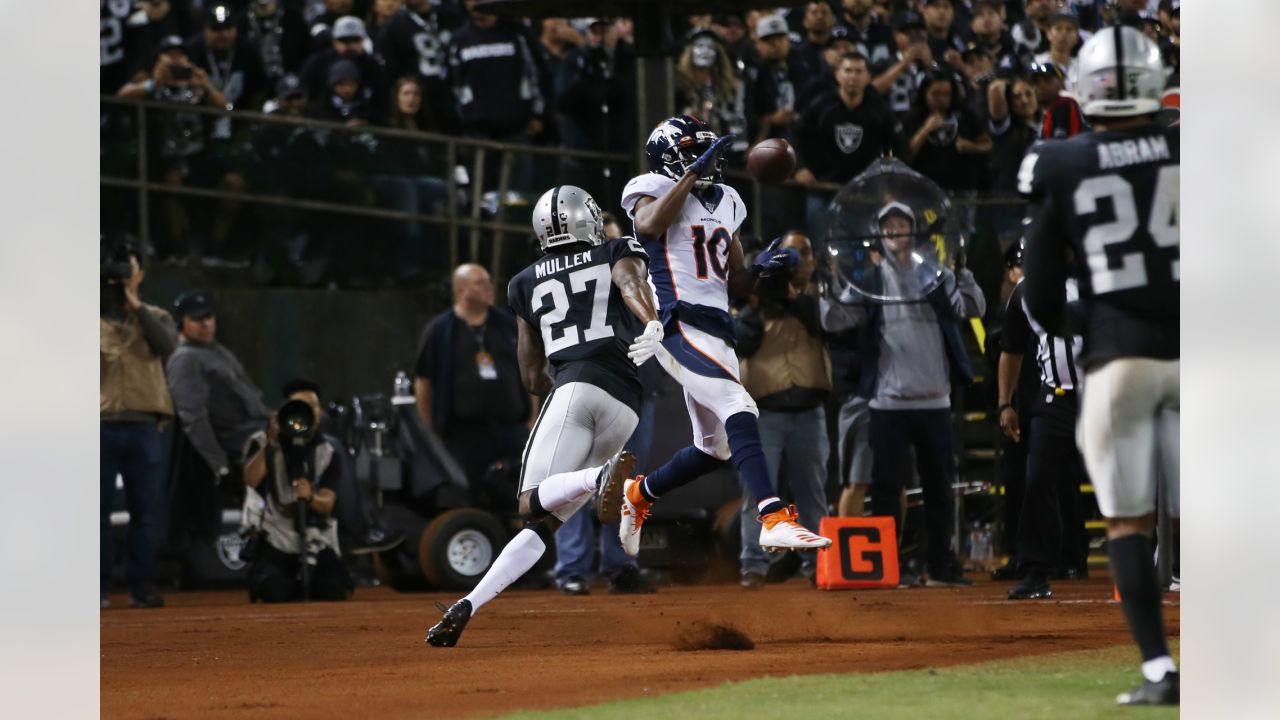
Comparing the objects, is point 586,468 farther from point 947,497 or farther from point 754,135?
point 754,135

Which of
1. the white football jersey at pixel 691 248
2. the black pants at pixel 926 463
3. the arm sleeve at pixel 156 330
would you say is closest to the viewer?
the white football jersey at pixel 691 248

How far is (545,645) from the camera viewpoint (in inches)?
344

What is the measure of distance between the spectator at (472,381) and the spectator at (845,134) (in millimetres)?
2717

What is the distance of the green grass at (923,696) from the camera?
19.4ft

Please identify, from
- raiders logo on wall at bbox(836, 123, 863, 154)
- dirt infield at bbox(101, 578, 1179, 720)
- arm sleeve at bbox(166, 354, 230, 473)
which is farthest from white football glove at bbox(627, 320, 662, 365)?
raiders logo on wall at bbox(836, 123, 863, 154)

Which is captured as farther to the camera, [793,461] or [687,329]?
[793,461]

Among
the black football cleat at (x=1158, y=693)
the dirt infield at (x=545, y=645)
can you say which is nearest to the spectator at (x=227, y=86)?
the dirt infield at (x=545, y=645)

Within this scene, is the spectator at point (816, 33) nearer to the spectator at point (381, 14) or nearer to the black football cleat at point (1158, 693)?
the spectator at point (381, 14)

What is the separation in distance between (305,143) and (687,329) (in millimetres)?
6290

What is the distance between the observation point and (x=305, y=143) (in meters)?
14.7

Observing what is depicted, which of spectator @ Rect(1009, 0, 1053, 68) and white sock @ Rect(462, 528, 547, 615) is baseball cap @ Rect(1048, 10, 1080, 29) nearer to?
spectator @ Rect(1009, 0, 1053, 68)

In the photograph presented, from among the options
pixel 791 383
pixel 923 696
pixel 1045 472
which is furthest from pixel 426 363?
pixel 923 696

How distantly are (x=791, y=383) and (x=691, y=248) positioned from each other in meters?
3.06
